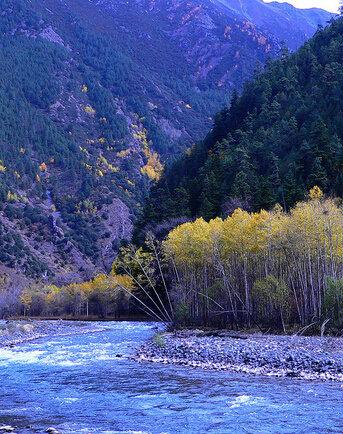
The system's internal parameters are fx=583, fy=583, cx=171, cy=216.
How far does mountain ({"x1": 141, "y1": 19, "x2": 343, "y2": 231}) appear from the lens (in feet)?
266

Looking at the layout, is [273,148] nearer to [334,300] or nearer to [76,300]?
[334,300]

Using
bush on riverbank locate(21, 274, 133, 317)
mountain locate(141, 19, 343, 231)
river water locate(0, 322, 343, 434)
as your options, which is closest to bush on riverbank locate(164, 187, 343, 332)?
river water locate(0, 322, 343, 434)

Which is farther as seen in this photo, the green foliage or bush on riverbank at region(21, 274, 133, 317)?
bush on riverbank at region(21, 274, 133, 317)

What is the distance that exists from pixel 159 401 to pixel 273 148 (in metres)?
78.8

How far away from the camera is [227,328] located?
54.7 m

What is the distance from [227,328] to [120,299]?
5971 cm

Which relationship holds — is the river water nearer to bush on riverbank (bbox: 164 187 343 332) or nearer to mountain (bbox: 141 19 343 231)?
bush on riverbank (bbox: 164 187 343 332)

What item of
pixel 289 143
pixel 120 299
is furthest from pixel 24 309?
pixel 289 143

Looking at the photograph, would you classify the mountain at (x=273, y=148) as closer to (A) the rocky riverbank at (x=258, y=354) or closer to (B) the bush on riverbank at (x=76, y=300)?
(B) the bush on riverbank at (x=76, y=300)

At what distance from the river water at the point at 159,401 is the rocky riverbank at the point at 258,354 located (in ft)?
5.89

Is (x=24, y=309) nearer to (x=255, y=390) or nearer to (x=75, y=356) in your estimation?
(x=75, y=356)

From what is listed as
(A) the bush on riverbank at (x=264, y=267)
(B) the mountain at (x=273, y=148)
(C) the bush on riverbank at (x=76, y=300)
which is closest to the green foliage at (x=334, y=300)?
(A) the bush on riverbank at (x=264, y=267)

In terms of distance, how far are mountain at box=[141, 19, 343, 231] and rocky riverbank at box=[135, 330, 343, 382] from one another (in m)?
35.1

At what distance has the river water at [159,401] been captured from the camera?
840 inches
